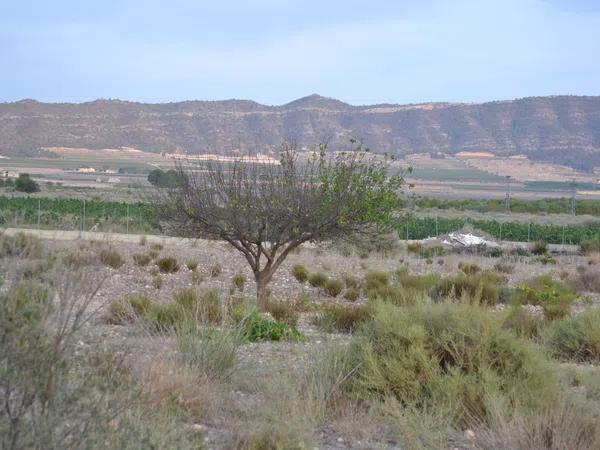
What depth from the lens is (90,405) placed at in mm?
5473

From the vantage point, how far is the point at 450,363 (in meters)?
9.74

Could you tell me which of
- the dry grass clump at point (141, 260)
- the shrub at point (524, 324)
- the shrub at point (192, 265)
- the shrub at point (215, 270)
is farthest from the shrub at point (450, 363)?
the dry grass clump at point (141, 260)

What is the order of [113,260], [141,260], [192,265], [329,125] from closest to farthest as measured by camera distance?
[113,260] → [192,265] → [141,260] → [329,125]

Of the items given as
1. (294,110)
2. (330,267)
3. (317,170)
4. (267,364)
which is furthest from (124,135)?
(267,364)

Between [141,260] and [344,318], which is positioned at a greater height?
[344,318]

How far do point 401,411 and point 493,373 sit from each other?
1.13 m

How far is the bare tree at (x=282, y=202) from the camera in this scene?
65.6 ft

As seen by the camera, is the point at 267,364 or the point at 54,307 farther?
the point at 267,364

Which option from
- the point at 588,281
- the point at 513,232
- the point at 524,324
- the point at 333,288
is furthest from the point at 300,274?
the point at 513,232

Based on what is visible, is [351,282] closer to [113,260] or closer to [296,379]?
[113,260]

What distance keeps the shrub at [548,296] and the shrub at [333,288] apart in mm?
5231

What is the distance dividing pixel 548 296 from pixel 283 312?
32.0 feet

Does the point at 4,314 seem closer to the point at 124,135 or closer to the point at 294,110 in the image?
the point at 124,135

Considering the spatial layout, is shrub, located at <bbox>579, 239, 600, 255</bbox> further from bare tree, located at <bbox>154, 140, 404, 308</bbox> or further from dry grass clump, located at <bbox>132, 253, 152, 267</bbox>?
bare tree, located at <bbox>154, 140, 404, 308</bbox>
